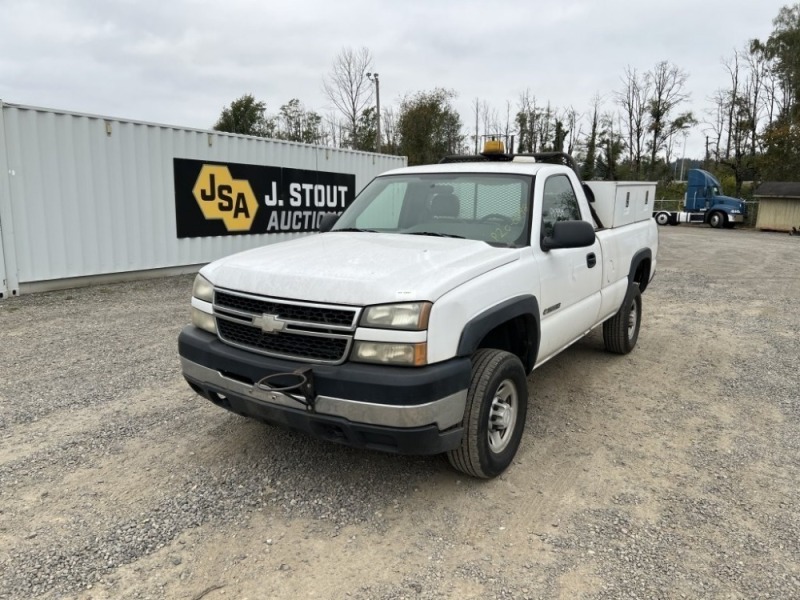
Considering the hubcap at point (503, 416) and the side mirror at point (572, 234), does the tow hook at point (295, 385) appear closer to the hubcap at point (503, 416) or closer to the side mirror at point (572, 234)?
the hubcap at point (503, 416)

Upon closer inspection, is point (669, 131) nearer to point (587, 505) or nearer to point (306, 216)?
point (306, 216)

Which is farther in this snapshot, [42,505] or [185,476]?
[185,476]

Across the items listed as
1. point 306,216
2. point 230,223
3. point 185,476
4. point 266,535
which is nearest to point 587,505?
point 266,535

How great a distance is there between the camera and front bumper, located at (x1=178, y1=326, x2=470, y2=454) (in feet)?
8.75

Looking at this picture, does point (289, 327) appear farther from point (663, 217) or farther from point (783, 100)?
point (783, 100)

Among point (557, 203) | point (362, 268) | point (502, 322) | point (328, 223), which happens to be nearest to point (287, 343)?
point (362, 268)

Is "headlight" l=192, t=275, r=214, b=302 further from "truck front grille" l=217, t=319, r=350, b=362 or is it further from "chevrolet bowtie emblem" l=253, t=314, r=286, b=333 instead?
"chevrolet bowtie emblem" l=253, t=314, r=286, b=333

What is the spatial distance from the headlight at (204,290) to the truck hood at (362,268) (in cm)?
5

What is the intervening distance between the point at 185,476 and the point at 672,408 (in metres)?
3.75

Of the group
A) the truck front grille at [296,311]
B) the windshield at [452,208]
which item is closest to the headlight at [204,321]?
the truck front grille at [296,311]

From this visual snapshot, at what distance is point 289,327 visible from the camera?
288 centimetres

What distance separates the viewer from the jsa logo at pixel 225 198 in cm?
1130

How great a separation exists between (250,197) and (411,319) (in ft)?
33.8

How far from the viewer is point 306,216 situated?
1366cm
